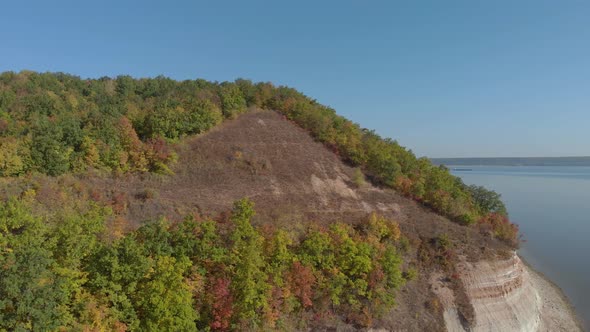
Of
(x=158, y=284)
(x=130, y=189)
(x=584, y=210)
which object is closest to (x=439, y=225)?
(x=158, y=284)

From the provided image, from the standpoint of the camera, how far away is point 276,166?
42.8 metres

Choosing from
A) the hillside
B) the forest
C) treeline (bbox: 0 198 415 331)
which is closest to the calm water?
the hillside

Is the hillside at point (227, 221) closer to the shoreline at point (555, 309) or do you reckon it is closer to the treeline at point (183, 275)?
the treeline at point (183, 275)

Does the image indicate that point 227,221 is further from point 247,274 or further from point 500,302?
point 500,302

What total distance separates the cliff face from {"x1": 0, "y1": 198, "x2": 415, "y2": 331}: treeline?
4.99 m

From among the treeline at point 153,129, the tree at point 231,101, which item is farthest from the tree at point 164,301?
the tree at point 231,101

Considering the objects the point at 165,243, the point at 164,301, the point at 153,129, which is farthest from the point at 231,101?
the point at 164,301

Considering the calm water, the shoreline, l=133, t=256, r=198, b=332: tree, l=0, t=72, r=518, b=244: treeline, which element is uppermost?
l=0, t=72, r=518, b=244: treeline

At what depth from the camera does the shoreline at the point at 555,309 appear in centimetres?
3603

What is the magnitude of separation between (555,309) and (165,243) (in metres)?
40.3

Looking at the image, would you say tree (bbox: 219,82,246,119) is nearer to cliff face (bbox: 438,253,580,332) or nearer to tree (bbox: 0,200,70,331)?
tree (bbox: 0,200,70,331)

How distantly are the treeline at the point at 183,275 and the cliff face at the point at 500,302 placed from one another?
4.99 m

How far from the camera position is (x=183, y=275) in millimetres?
23344

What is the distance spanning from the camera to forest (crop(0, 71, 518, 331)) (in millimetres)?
19500
